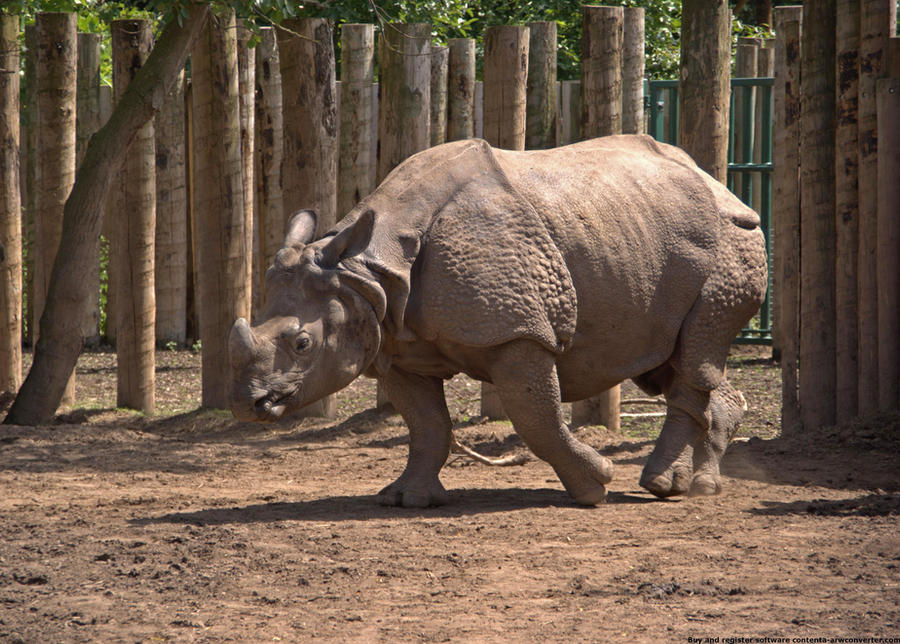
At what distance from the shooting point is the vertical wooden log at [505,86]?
8.53 meters

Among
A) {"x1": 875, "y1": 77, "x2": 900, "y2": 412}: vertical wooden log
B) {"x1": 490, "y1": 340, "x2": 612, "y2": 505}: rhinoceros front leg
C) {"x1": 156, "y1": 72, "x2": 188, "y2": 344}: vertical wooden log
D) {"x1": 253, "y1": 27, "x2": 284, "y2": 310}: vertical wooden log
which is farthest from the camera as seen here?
{"x1": 156, "y1": 72, "x2": 188, "y2": 344}: vertical wooden log

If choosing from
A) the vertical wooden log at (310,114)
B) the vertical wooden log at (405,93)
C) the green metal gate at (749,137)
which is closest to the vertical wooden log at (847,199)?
the vertical wooden log at (405,93)

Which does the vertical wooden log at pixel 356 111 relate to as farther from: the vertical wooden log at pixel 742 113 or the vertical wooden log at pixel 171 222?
the vertical wooden log at pixel 742 113

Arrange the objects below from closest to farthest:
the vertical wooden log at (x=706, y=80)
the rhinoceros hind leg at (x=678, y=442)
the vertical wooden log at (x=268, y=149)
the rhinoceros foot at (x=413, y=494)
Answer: the rhinoceros foot at (x=413, y=494) → the rhinoceros hind leg at (x=678, y=442) → the vertical wooden log at (x=706, y=80) → the vertical wooden log at (x=268, y=149)

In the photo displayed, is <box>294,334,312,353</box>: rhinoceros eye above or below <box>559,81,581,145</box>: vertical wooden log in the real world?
below

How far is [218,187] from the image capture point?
900cm

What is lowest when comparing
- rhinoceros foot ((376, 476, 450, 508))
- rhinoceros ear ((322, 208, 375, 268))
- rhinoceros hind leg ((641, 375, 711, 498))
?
rhinoceros foot ((376, 476, 450, 508))

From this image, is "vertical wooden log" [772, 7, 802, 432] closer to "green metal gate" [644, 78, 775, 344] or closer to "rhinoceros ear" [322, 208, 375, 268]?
"green metal gate" [644, 78, 775, 344]

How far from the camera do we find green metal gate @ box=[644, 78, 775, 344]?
39.5ft

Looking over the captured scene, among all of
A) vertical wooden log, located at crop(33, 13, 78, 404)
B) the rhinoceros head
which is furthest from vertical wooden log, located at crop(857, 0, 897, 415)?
vertical wooden log, located at crop(33, 13, 78, 404)

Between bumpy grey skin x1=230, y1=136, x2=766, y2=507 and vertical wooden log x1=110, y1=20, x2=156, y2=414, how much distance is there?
3143 millimetres

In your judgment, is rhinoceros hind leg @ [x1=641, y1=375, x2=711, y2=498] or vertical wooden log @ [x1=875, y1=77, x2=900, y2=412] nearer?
rhinoceros hind leg @ [x1=641, y1=375, x2=711, y2=498]

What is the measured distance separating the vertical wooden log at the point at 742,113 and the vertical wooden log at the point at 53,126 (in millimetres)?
6046

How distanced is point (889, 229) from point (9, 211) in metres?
5.85
